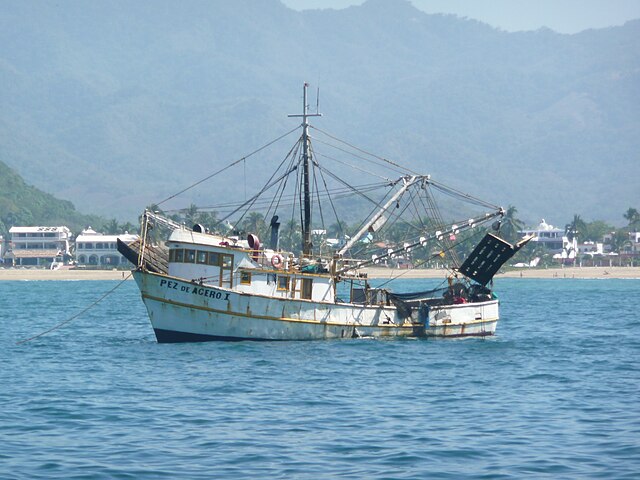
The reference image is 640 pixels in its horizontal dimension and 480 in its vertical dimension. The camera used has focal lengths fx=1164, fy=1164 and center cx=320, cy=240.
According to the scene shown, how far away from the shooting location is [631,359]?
2010 inches

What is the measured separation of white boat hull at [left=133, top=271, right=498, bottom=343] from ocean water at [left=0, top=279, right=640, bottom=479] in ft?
3.07

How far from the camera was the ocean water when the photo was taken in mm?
27969

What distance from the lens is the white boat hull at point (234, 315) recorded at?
5284 cm

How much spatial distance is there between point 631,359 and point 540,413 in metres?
17.5

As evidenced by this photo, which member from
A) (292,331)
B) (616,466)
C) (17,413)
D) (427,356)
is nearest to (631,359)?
(427,356)

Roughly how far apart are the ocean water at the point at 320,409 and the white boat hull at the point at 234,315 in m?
0.94

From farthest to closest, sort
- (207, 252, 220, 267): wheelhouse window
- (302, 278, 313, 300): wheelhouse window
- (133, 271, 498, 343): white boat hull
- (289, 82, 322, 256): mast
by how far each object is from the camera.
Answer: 1. (289, 82, 322, 256): mast
2. (302, 278, 313, 300): wheelhouse window
3. (207, 252, 220, 267): wheelhouse window
4. (133, 271, 498, 343): white boat hull

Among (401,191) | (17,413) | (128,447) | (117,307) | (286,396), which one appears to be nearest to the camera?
(128,447)

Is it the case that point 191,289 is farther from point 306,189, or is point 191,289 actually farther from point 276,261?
point 306,189

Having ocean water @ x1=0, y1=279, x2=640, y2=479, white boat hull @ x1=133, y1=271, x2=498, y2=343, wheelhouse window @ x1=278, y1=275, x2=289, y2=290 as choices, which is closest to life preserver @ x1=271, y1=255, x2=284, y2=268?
wheelhouse window @ x1=278, y1=275, x2=289, y2=290

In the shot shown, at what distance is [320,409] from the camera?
116ft

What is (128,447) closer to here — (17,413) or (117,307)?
(17,413)

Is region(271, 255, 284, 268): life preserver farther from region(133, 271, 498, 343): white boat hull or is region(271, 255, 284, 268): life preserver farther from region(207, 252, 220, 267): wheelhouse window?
region(207, 252, 220, 267): wheelhouse window

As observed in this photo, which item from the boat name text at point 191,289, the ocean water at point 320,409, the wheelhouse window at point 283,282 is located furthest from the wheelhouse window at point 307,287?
the boat name text at point 191,289
